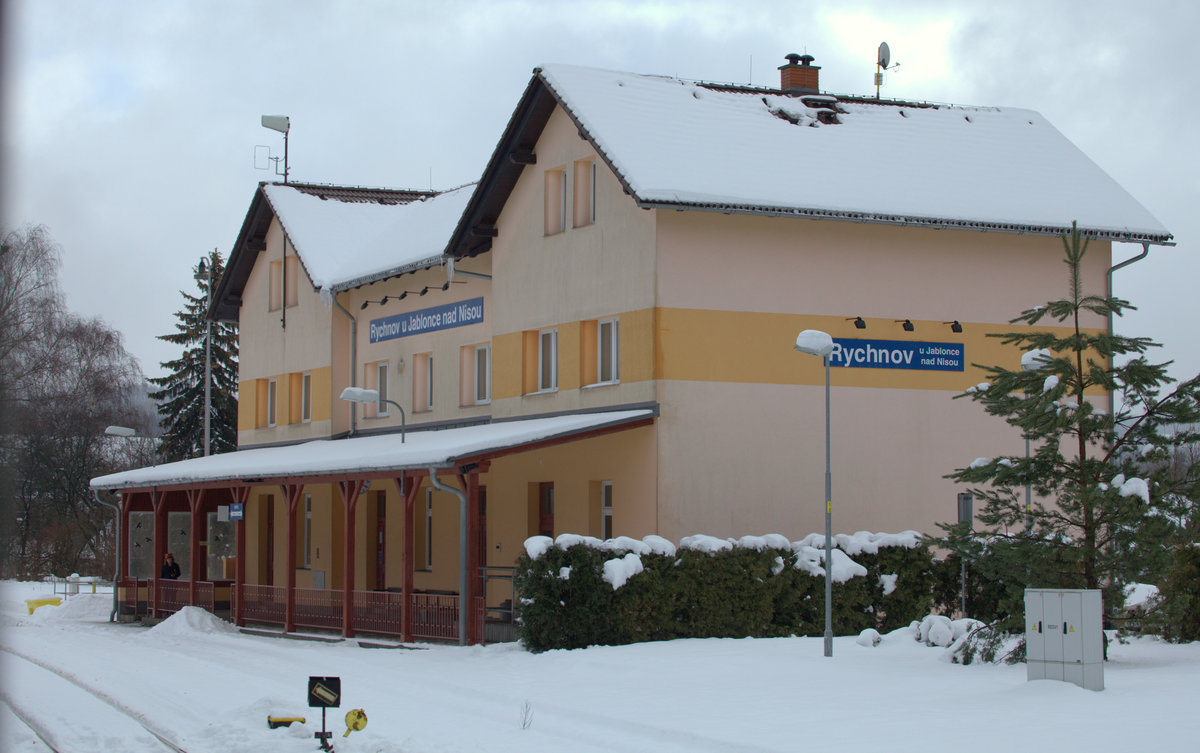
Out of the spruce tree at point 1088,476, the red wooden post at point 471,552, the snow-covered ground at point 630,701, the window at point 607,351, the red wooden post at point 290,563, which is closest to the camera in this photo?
the snow-covered ground at point 630,701

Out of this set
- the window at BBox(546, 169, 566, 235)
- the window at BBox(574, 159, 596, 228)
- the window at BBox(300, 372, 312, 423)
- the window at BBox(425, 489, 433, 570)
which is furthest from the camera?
the window at BBox(300, 372, 312, 423)

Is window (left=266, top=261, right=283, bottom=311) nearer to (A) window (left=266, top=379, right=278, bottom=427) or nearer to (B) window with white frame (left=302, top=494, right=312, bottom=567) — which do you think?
(A) window (left=266, top=379, right=278, bottom=427)

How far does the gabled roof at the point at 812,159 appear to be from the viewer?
22.6 metres

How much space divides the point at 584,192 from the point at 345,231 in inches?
456

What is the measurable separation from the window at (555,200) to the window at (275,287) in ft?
41.6

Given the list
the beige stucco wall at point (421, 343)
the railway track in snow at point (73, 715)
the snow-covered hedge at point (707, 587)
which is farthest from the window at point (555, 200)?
the railway track in snow at point (73, 715)

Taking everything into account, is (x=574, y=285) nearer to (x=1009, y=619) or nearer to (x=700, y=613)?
(x=700, y=613)

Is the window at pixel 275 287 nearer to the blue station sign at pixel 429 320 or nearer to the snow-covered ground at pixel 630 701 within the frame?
the blue station sign at pixel 429 320

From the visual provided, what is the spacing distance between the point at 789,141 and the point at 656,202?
4.56m

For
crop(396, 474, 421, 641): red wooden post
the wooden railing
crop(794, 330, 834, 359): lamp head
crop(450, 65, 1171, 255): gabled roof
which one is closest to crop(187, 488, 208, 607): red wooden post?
the wooden railing

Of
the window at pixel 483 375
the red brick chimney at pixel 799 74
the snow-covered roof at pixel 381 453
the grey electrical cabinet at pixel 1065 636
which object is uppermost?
the red brick chimney at pixel 799 74

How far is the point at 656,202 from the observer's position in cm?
2139

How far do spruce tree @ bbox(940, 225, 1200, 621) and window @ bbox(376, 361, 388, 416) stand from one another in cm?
1783

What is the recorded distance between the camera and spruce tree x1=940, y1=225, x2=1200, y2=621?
47.9 ft
